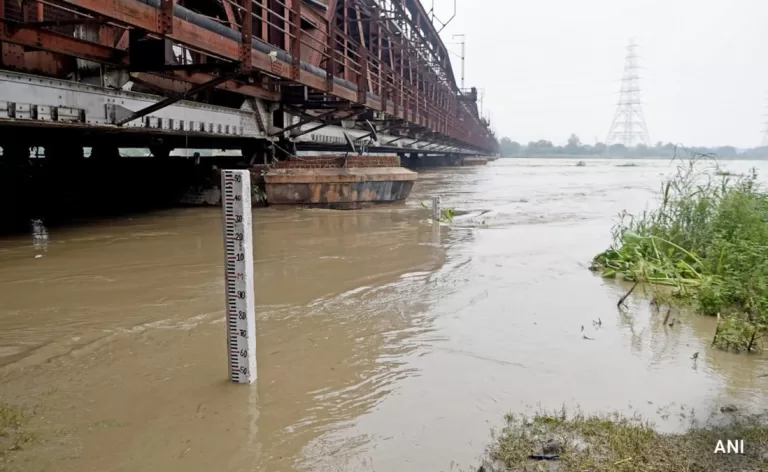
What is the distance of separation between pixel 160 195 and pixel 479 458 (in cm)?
1322

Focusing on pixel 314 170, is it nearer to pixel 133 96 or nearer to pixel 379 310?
pixel 133 96

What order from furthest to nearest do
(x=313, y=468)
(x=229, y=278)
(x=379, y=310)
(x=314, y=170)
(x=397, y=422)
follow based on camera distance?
1. (x=314, y=170)
2. (x=379, y=310)
3. (x=229, y=278)
4. (x=397, y=422)
5. (x=313, y=468)

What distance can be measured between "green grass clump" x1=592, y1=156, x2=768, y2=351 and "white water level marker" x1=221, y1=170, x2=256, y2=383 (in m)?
3.28

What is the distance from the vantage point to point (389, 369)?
3.83m

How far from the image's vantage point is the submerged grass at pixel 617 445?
8.50 feet

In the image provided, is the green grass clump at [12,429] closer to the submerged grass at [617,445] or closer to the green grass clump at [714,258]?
the submerged grass at [617,445]

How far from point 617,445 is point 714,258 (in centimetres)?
453

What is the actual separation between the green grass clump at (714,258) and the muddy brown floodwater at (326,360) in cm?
31

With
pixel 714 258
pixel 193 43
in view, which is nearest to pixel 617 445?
pixel 714 258

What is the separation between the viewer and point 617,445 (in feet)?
9.02

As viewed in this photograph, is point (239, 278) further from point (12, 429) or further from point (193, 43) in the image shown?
point (193, 43)

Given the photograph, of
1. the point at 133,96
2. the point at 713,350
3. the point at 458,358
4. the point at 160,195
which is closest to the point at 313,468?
the point at 458,358

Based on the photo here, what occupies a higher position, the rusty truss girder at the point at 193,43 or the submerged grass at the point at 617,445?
the rusty truss girder at the point at 193,43

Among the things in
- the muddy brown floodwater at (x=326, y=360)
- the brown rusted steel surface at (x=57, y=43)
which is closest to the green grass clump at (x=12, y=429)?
the muddy brown floodwater at (x=326, y=360)
